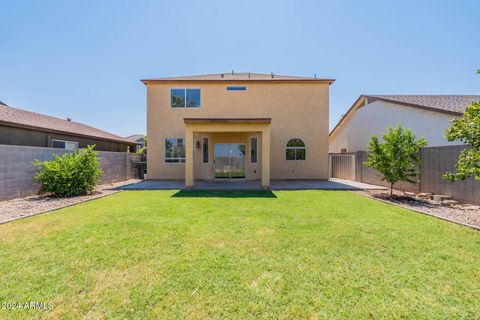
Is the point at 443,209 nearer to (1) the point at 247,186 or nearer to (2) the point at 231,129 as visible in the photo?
(1) the point at 247,186

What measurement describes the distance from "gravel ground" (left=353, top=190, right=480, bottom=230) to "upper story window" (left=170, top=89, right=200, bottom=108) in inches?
497

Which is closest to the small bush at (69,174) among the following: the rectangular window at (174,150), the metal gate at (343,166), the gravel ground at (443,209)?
the rectangular window at (174,150)

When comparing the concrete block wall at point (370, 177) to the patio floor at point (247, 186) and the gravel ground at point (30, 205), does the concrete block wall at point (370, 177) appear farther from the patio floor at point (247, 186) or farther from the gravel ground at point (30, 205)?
the gravel ground at point (30, 205)

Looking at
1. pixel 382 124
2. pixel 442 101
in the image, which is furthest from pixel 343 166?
pixel 442 101

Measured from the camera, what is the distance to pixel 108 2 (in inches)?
416

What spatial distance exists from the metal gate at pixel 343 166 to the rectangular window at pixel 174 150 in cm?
1222

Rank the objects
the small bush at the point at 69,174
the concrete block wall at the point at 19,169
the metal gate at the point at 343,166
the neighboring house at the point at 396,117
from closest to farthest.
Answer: the concrete block wall at the point at 19,169 → the small bush at the point at 69,174 → the neighboring house at the point at 396,117 → the metal gate at the point at 343,166

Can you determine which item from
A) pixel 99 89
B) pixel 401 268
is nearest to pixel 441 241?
pixel 401 268

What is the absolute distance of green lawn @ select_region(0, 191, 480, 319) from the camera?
2.67 meters

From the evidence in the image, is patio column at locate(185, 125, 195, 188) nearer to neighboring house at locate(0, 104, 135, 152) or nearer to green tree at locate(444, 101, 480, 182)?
neighboring house at locate(0, 104, 135, 152)

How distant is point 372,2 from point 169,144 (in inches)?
565

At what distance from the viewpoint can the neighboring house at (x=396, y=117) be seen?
445 inches

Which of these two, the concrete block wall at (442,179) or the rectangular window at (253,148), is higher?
the rectangular window at (253,148)

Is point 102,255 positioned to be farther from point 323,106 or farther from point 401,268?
point 323,106
